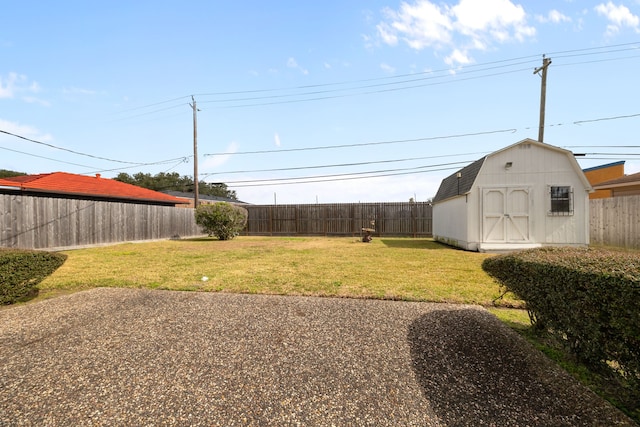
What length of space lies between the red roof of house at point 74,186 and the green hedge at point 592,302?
1788cm

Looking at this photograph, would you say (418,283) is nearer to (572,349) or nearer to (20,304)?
(572,349)

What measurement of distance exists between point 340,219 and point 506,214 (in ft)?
35.7

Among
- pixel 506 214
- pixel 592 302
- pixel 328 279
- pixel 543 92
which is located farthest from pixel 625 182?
pixel 592 302

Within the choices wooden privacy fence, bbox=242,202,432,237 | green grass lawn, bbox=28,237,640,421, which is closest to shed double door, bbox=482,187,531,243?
green grass lawn, bbox=28,237,640,421

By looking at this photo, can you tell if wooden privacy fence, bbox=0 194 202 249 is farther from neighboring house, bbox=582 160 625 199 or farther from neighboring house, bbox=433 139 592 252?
neighboring house, bbox=582 160 625 199

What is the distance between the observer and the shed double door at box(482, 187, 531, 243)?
11539 mm

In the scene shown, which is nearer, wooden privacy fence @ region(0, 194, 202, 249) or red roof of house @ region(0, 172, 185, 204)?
wooden privacy fence @ region(0, 194, 202, 249)

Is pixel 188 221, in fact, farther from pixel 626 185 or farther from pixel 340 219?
pixel 626 185

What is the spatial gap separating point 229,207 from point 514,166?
14670mm

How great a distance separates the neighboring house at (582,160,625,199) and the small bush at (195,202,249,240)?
23054 mm

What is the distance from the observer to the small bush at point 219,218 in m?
17.4

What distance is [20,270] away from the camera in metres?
4.56

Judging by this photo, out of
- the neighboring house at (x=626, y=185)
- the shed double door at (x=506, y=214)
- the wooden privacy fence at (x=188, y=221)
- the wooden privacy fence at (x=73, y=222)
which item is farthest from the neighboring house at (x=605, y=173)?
the wooden privacy fence at (x=73, y=222)

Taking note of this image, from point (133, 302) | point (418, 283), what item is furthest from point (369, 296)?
Result: point (133, 302)
